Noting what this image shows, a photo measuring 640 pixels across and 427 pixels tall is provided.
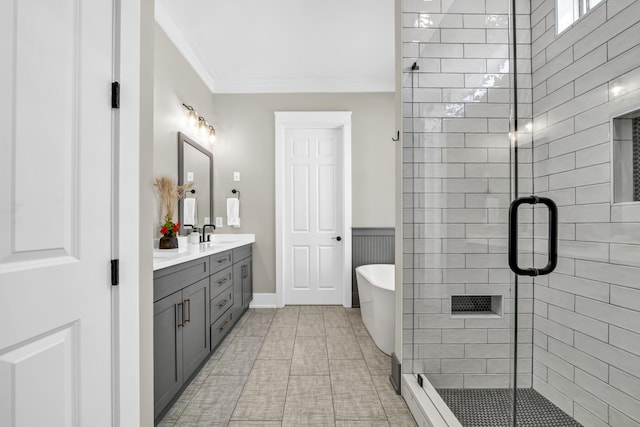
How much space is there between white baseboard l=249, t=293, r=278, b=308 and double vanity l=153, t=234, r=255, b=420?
87 cm

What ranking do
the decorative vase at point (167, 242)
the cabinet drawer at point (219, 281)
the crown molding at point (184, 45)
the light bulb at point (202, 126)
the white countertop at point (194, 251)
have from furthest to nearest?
the light bulb at point (202, 126)
the crown molding at point (184, 45)
the cabinet drawer at point (219, 281)
the decorative vase at point (167, 242)
the white countertop at point (194, 251)

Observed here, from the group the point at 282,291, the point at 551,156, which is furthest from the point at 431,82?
the point at 282,291

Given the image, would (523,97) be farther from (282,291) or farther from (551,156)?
(282,291)

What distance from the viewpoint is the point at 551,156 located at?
1.33 metres

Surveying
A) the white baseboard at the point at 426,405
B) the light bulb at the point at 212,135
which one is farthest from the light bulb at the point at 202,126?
the white baseboard at the point at 426,405

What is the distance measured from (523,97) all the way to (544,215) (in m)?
0.49

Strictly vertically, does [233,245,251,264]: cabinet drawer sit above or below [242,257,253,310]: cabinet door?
above

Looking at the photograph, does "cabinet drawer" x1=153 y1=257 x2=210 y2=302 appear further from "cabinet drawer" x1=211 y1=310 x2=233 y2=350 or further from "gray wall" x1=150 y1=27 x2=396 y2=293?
"gray wall" x1=150 y1=27 x2=396 y2=293

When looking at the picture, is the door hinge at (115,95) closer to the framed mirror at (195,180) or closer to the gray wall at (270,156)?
the framed mirror at (195,180)

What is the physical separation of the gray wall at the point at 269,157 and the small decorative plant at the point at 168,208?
4.44ft

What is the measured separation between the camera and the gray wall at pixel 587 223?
1.09m

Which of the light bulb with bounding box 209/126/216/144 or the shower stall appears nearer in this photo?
the shower stall

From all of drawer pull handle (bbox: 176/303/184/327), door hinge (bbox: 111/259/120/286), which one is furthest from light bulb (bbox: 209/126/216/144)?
door hinge (bbox: 111/259/120/286)

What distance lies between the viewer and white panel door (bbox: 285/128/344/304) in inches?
167
